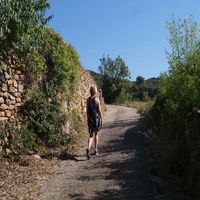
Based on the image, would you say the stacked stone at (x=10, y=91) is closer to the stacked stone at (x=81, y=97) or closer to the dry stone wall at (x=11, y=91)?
the dry stone wall at (x=11, y=91)

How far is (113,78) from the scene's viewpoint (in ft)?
182

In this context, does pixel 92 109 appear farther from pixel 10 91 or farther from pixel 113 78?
pixel 113 78

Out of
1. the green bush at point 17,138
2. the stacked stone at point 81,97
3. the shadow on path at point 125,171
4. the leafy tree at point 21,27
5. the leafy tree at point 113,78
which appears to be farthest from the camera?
the leafy tree at point 113,78

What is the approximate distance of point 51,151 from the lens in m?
11.3

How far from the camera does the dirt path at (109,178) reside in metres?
7.42

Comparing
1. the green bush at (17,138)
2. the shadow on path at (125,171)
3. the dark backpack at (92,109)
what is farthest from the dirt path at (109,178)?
the green bush at (17,138)

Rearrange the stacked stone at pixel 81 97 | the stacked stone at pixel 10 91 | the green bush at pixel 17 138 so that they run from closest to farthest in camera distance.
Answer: the green bush at pixel 17 138 < the stacked stone at pixel 10 91 < the stacked stone at pixel 81 97

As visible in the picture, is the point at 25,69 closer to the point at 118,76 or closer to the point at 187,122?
the point at 187,122

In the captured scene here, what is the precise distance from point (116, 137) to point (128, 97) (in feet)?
127

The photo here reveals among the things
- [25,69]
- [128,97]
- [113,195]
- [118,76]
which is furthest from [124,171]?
[118,76]

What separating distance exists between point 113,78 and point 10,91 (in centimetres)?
4473

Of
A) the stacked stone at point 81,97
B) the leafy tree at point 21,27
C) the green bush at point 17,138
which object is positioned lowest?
the green bush at point 17,138

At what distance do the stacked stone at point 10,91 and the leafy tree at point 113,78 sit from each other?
3979 cm

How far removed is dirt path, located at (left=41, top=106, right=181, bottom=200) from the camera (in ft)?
24.3
